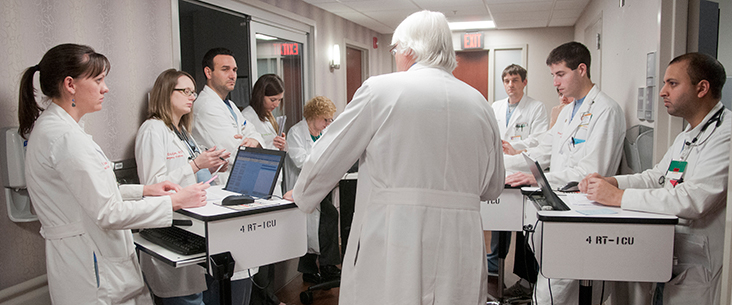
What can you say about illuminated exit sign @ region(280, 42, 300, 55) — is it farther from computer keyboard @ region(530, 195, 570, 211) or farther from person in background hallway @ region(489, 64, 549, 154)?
computer keyboard @ region(530, 195, 570, 211)

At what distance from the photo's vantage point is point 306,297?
135 inches

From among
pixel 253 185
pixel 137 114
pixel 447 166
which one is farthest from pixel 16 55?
pixel 447 166

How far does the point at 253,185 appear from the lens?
221cm

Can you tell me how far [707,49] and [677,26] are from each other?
0.18 metres

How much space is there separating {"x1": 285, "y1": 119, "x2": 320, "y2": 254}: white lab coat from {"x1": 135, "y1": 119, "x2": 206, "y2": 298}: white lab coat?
4.08ft

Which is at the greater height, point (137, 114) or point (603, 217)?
point (137, 114)

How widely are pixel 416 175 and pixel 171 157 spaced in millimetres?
1524

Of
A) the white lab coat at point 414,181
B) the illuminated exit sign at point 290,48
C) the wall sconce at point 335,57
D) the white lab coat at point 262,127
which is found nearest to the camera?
the white lab coat at point 414,181

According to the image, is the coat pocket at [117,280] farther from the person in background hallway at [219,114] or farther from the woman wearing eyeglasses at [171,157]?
the person in background hallway at [219,114]

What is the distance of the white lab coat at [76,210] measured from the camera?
1.74 metres

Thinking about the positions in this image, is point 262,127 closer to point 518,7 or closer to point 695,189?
point 695,189

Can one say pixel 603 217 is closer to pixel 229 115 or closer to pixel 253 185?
pixel 253 185

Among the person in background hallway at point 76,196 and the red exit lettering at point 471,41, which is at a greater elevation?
the red exit lettering at point 471,41

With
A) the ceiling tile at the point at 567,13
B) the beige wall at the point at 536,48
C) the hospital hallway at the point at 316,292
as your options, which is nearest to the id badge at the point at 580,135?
the hospital hallway at the point at 316,292
